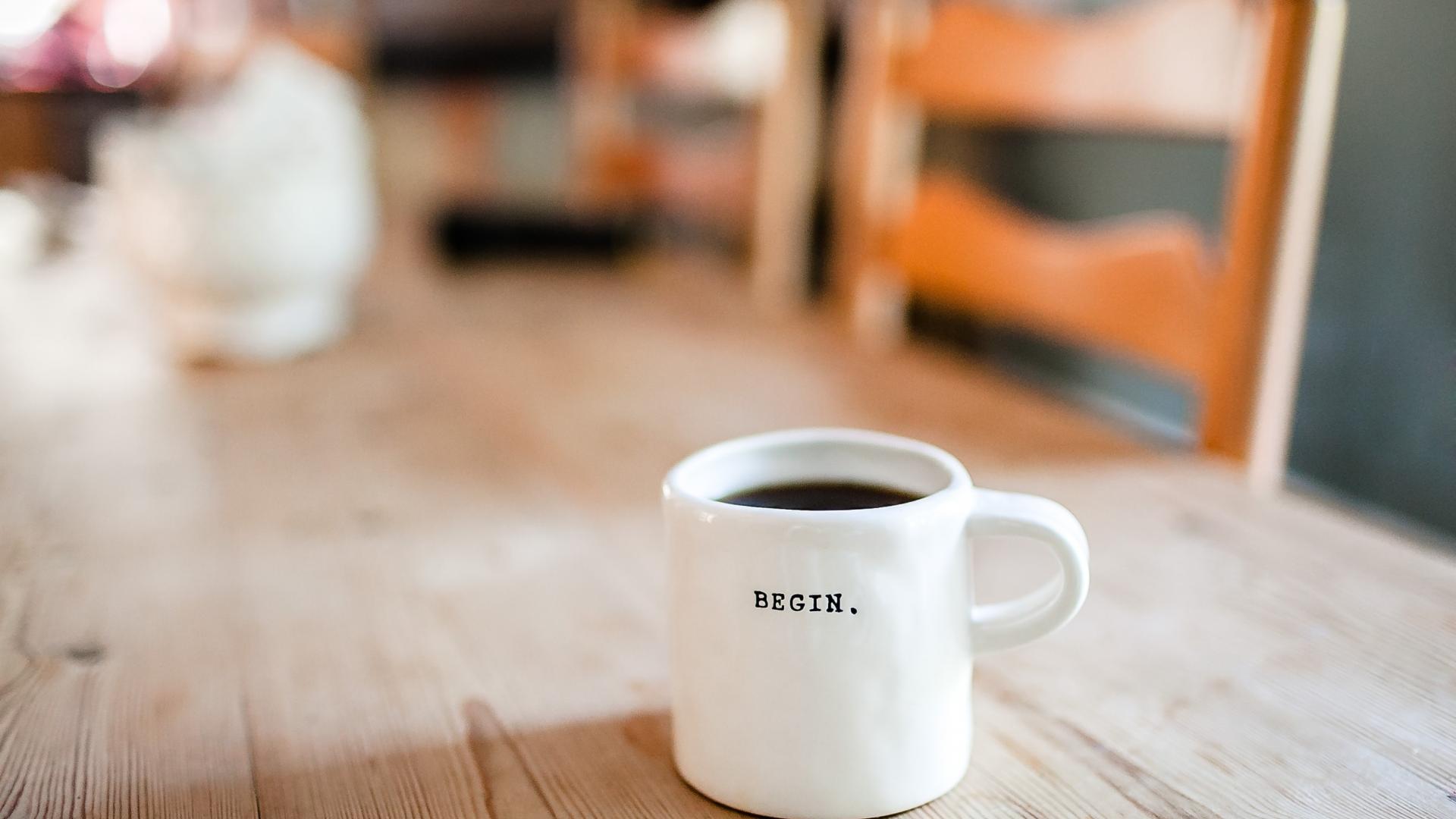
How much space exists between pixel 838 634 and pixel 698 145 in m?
1.36

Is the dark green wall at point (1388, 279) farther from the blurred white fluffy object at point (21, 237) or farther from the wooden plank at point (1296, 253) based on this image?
the blurred white fluffy object at point (21, 237)

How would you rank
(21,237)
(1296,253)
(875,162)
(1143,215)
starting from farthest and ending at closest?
(21,237), (875,162), (1143,215), (1296,253)

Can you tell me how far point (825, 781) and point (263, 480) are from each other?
1.69ft

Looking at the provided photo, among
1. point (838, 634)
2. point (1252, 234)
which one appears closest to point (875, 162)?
point (1252, 234)

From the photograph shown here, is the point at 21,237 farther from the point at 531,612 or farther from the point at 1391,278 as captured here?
the point at 1391,278

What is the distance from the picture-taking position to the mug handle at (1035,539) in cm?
36

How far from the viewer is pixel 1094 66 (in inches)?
32.4

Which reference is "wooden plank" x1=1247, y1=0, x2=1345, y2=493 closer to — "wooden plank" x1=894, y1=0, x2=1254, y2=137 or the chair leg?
"wooden plank" x1=894, y1=0, x2=1254, y2=137

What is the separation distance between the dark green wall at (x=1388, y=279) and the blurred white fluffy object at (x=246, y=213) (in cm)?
77

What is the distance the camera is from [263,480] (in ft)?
2.44

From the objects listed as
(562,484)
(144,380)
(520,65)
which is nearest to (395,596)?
(562,484)

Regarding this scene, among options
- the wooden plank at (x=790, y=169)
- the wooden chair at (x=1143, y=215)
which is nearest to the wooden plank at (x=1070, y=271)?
the wooden chair at (x=1143, y=215)

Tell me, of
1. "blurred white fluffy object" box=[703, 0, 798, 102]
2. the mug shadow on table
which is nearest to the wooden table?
the mug shadow on table

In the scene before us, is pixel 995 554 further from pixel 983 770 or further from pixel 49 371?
pixel 49 371
